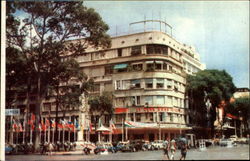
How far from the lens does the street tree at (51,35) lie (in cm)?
2639

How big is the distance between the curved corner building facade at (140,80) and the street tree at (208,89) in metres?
2.24

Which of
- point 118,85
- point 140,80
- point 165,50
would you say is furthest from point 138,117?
point 165,50

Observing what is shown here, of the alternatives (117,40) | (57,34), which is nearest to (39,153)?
(57,34)

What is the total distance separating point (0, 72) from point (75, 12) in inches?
519

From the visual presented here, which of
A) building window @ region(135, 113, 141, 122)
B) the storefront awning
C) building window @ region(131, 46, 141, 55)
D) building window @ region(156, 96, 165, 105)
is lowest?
building window @ region(135, 113, 141, 122)

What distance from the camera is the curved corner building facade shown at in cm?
3984

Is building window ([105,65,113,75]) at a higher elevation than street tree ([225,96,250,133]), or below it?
higher

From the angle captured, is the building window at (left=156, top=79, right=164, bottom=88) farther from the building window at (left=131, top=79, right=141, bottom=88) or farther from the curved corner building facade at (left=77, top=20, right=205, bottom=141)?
the building window at (left=131, top=79, right=141, bottom=88)

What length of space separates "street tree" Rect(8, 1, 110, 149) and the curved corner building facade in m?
11.8

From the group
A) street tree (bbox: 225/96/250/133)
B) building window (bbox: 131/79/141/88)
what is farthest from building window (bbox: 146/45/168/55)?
street tree (bbox: 225/96/250/133)

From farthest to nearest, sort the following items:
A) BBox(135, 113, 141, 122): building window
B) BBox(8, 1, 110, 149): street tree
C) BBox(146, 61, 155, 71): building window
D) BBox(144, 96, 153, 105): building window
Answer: BBox(146, 61, 155, 71): building window
BBox(144, 96, 153, 105): building window
BBox(135, 113, 141, 122): building window
BBox(8, 1, 110, 149): street tree

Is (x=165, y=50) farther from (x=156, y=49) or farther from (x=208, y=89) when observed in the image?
(x=208, y=89)

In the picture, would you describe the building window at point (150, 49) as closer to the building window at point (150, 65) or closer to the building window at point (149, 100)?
the building window at point (150, 65)

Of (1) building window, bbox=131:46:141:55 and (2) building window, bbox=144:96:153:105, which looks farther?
(1) building window, bbox=131:46:141:55
